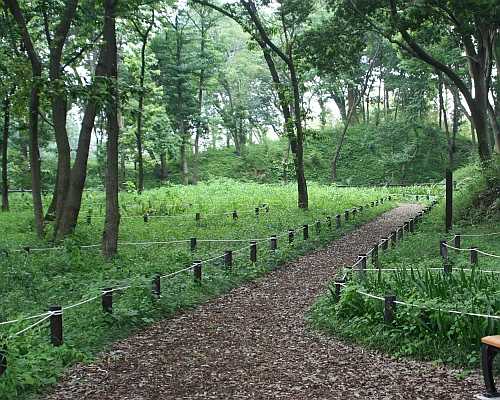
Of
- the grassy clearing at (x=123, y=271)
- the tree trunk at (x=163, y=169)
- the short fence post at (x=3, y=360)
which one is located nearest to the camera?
the short fence post at (x=3, y=360)

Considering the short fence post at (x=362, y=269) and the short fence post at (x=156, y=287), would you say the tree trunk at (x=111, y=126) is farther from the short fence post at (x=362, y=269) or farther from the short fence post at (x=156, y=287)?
the short fence post at (x=362, y=269)

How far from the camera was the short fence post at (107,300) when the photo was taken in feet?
27.1

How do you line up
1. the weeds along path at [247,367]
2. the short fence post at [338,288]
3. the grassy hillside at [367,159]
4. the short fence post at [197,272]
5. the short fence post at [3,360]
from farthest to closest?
1. the grassy hillside at [367,159]
2. the short fence post at [197,272]
3. the short fence post at [338,288]
4. the weeds along path at [247,367]
5. the short fence post at [3,360]

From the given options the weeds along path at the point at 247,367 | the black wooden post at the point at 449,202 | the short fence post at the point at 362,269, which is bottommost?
the weeds along path at the point at 247,367

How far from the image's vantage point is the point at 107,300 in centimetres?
830

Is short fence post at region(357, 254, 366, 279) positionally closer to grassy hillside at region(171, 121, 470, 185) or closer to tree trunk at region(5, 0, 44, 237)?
tree trunk at region(5, 0, 44, 237)

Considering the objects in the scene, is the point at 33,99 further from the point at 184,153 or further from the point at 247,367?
the point at 184,153

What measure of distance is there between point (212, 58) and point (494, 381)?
142 ft

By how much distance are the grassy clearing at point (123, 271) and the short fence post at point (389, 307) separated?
3.84m

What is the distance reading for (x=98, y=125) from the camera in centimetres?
4366

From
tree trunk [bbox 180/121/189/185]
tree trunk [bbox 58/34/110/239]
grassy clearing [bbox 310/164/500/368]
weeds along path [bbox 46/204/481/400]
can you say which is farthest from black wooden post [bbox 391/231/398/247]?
tree trunk [bbox 180/121/189/185]

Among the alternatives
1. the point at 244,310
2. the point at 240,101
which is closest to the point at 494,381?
→ the point at 244,310

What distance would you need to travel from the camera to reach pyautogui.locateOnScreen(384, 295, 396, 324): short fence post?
23.9 ft

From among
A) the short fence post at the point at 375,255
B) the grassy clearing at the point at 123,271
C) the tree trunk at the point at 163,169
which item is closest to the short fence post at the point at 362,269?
the short fence post at the point at 375,255
